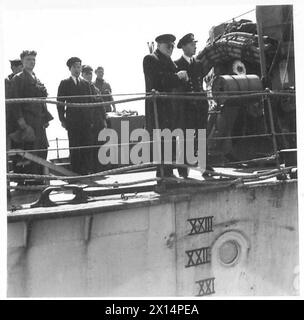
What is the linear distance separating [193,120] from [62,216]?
6.74ft

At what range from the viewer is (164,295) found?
16.0 ft

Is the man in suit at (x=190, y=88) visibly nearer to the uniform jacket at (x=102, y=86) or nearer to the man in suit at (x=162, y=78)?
the man in suit at (x=162, y=78)

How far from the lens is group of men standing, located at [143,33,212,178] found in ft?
17.6

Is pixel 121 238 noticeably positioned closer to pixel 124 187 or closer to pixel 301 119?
pixel 124 187

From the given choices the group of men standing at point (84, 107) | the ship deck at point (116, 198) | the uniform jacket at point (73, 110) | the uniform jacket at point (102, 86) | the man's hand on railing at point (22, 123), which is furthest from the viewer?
the uniform jacket at point (102, 86)

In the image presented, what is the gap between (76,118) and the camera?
18.6 feet

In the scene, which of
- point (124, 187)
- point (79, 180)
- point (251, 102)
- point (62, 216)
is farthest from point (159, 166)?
point (251, 102)

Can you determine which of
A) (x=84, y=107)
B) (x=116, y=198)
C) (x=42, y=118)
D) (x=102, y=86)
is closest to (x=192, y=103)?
(x=84, y=107)

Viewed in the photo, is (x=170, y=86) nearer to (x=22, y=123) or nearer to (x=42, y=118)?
(x=42, y=118)

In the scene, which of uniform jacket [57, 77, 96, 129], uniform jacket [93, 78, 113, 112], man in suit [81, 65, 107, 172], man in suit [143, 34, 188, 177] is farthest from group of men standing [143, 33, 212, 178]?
uniform jacket [93, 78, 113, 112]

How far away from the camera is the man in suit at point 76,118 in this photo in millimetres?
5656

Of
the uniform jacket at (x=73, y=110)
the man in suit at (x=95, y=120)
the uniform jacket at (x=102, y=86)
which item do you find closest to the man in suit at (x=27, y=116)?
the uniform jacket at (x=73, y=110)

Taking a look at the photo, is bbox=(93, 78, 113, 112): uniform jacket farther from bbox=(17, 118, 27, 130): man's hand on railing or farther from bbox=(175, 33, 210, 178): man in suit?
bbox=(17, 118, 27, 130): man's hand on railing

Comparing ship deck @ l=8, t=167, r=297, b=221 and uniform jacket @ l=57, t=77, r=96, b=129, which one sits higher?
uniform jacket @ l=57, t=77, r=96, b=129
